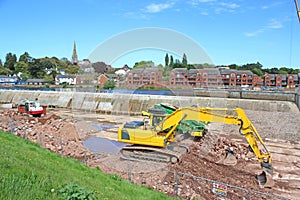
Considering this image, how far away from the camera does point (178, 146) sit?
1249 centimetres

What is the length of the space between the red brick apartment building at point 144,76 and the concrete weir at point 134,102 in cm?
2018

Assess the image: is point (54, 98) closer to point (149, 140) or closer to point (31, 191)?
point (149, 140)

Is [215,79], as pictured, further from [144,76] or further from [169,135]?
[169,135]

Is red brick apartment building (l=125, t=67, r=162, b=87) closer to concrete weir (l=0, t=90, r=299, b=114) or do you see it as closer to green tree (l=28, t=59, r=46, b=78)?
concrete weir (l=0, t=90, r=299, b=114)

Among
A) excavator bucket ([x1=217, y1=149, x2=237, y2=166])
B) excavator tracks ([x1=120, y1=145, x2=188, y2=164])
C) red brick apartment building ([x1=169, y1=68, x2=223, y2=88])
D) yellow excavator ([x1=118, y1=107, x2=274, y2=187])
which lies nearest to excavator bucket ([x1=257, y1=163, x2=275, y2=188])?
yellow excavator ([x1=118, y1=107, x2=274, y2=187])

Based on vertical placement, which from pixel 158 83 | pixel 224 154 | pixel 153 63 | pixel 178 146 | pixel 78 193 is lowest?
pixel 224 154

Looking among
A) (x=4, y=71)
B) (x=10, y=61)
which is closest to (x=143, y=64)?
(x=4, y=71)

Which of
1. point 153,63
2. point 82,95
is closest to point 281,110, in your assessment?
point 153,63

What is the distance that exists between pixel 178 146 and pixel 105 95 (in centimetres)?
2765

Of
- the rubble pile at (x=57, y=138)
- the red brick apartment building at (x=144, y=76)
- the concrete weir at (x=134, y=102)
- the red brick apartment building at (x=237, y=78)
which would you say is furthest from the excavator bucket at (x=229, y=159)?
the red brick apartment building at (x=237, y=78)

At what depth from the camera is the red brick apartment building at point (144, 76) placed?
39.8 feet

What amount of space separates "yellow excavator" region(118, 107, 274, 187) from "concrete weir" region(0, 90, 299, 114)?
21.0 metres

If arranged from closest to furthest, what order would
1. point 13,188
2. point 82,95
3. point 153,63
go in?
point 13,188
point 153,63
point 82,95

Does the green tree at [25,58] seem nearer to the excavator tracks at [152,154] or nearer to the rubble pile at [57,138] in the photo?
the rubble pile at [57,138]
